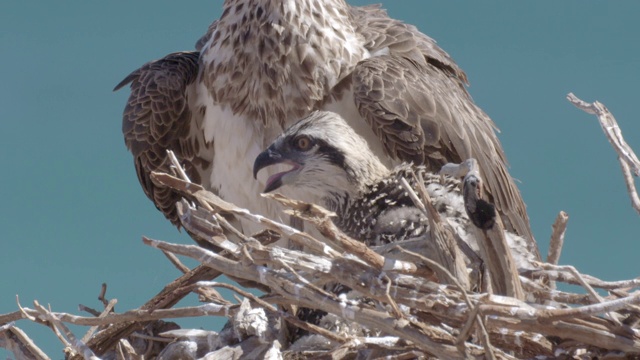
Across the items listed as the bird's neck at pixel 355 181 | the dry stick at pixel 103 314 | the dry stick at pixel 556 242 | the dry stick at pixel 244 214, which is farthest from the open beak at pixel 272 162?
the dry stick at pixel 556 242

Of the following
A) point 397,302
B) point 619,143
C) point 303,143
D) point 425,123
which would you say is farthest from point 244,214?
point 425,123

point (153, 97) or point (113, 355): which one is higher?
point (153, 97)

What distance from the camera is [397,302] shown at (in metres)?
3.98

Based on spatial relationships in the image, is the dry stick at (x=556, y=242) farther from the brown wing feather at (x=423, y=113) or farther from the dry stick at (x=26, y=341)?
the dry stick at (x=26, y=341)

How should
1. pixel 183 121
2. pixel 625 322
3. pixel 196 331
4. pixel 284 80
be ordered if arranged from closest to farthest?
pixel 625 322 < pixel 196 331 < pixel 284 80 < pixel 183 121

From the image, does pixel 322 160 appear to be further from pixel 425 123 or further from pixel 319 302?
pixel 319 302

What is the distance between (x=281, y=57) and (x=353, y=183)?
163 cm

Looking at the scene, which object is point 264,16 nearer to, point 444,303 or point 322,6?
point 322,6

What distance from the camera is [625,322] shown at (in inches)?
152

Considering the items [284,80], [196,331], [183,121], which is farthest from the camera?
Result: [183,121]

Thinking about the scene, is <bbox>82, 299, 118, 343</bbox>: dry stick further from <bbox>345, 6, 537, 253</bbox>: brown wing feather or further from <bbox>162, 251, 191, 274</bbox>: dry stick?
<bbox>345, 6, 537, 253</bbox>: brown wing feather

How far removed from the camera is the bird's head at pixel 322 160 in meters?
5.39

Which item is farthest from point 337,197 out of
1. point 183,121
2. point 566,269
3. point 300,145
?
point 183,121

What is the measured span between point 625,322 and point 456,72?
12.1 feet
